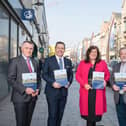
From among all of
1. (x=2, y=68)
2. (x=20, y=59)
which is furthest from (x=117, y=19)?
(x=20, y=59)

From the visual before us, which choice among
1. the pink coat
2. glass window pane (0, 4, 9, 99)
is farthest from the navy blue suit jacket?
glass window pane (0, 4, 9, 99)

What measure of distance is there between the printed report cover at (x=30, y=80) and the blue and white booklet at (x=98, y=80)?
1158mm

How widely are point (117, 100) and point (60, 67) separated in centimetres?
121

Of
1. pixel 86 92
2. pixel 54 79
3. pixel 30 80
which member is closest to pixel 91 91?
pixel 86 92

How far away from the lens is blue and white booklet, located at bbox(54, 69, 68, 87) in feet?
19.3

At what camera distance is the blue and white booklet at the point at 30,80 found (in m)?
5.13

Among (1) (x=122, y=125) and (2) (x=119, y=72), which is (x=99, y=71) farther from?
(1) (x=122, y=125)

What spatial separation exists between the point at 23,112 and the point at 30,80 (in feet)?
1.86

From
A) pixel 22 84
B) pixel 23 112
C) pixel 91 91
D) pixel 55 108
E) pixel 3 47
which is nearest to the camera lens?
pixel 22 84

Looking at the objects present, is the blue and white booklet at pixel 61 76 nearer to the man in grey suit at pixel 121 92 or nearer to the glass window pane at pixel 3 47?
the man in grey suit at pixel 121 92

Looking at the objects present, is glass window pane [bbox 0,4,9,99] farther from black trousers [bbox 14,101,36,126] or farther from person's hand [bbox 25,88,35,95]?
person's hand [bbox 25,88,35,95]

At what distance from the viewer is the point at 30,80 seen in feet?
17.0

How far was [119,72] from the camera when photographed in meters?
5.91

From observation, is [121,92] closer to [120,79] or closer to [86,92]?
[120,79]
